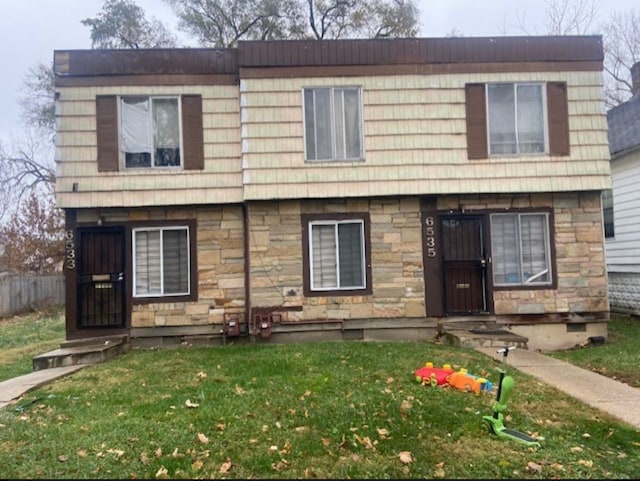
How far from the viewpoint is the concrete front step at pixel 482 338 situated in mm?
8203

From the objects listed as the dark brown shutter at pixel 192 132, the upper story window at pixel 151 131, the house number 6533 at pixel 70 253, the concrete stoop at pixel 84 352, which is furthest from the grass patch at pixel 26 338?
the dark brown shutter at pixel 192 132

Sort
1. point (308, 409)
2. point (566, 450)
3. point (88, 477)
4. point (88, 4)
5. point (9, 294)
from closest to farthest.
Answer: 1. point (88, 477)
2. point (566, 450)
3. point (308, 409)
4. point (9, 294)
5. point (88, 4)

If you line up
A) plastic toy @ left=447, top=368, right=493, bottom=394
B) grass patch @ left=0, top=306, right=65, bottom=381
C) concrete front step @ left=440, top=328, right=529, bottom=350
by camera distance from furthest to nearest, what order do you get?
grass patch @ left=0, top=306, right=65, bottom=381
concrete front step @ left=440, top=328, right=529, bottom=350
plastic toy @ left=447, top=368, right=493, bottom=394

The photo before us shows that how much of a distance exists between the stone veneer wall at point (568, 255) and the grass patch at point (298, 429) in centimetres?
305

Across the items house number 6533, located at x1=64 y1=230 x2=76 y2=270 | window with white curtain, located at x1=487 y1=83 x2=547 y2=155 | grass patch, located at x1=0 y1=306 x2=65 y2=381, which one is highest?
window with white curtain, located at x1=487 y1=83 x2=547 y2=155

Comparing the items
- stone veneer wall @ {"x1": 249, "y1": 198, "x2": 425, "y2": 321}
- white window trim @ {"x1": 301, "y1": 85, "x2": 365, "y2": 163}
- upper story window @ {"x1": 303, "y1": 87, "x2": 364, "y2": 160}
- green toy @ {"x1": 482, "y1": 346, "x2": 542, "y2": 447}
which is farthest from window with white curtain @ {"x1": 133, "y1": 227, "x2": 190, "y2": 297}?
green toy @ {"x1": 482, "y1": 346, "x2": 542, "y2": 447}

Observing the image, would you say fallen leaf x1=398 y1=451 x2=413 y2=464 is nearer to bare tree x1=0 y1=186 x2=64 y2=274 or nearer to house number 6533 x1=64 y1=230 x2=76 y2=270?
house number 6533 x1=64 y1=230 x2=76 y2=270

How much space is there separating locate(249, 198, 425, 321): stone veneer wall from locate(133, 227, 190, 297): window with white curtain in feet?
4.34

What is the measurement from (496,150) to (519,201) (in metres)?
1.04

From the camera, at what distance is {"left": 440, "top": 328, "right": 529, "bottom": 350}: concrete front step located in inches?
323

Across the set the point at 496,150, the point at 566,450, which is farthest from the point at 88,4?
the point at 566,450

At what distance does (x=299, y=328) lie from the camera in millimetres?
9117

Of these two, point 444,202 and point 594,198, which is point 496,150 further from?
point 594,198

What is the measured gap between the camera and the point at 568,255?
931 centimetres
